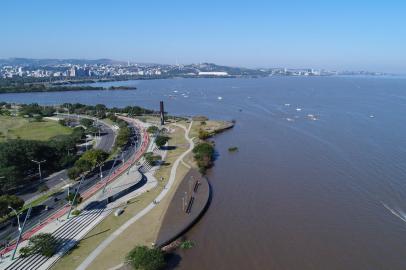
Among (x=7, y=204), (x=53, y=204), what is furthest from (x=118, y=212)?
(x=7, y=204)

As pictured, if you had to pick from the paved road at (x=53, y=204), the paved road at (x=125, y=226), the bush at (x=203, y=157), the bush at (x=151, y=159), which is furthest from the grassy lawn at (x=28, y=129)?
the paved road at (x=125, y=226)

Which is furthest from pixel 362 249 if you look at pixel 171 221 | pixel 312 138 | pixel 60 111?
pixel 60 111

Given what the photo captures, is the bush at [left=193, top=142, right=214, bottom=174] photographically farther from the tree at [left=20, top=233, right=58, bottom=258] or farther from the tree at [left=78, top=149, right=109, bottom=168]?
the tree at [left=20, top=233, right=58, bottom=258]

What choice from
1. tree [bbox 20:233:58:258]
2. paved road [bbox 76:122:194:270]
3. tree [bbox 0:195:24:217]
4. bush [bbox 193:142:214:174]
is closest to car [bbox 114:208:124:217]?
paved road [bbox 76:122:194:270]

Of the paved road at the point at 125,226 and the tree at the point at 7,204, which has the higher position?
the tree at the point at 7,204

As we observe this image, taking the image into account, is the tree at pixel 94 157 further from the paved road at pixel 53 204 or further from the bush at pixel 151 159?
the bush at pixel 151 159

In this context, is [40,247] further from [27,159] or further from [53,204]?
[27,159]
